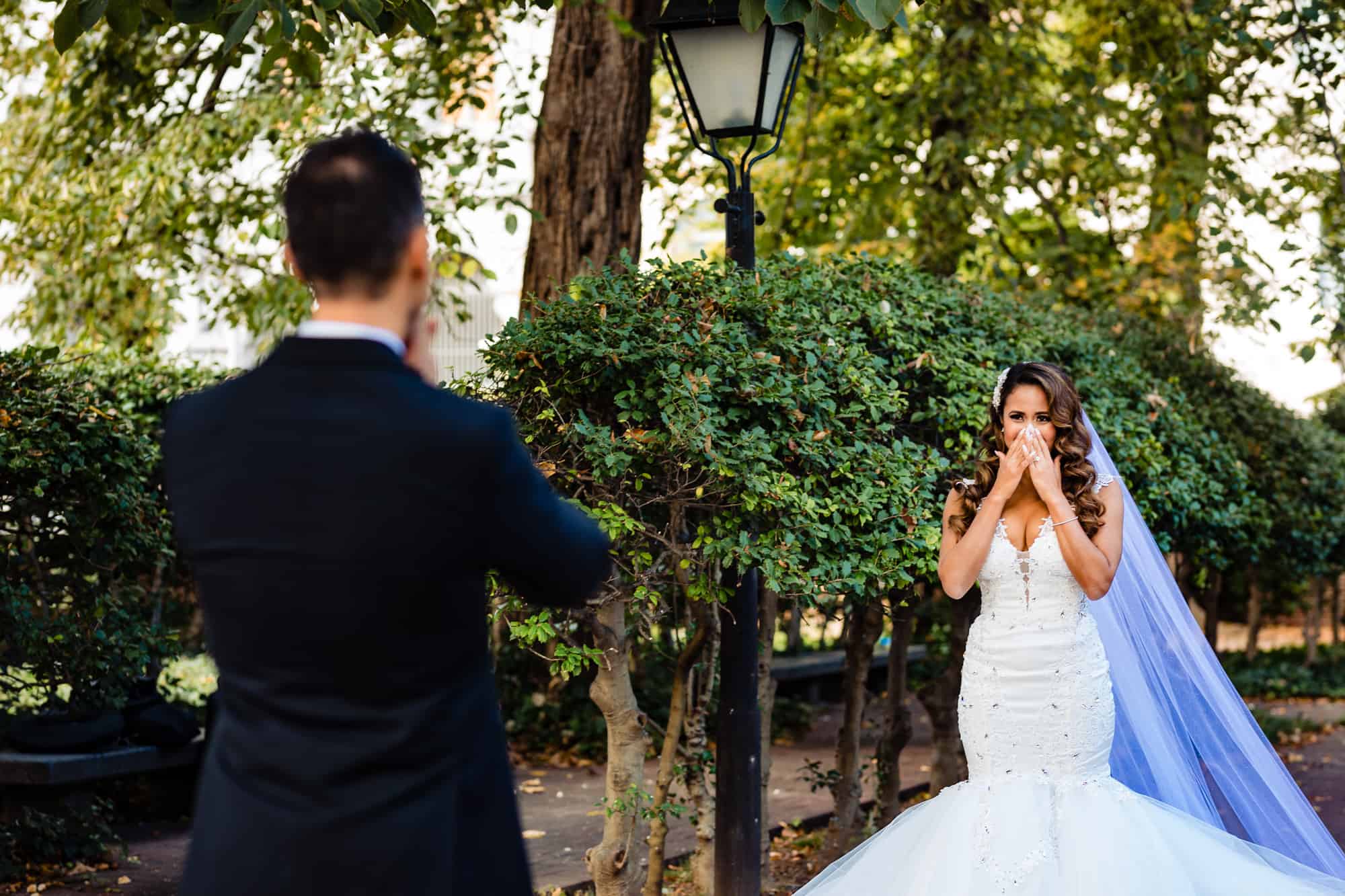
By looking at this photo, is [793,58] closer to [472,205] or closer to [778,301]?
[778,301]

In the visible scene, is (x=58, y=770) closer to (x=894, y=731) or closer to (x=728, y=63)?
(x=894, y=731)

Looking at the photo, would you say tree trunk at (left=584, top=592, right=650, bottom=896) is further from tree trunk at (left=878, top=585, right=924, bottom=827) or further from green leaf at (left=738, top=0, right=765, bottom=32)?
tree trunk at (left=878, top=585, right=924, bottom=827)

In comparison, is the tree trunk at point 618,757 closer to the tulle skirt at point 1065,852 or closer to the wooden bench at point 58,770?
the tulle skirt at point 1065,852

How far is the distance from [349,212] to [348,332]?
17 cm

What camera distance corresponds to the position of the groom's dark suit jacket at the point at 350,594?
72.1 inches

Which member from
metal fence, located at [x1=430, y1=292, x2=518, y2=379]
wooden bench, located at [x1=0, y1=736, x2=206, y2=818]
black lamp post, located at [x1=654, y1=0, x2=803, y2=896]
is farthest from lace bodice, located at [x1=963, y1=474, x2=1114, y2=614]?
metal fence, located at [x1=430, y1=292, x2=518, y2=379]

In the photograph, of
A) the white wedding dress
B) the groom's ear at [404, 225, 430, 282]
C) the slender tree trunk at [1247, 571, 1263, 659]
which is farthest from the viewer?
the slender tree trunk at [1247, 571, 1263, 659]

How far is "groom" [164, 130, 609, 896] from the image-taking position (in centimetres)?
183

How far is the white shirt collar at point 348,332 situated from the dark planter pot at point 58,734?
19.4 feet

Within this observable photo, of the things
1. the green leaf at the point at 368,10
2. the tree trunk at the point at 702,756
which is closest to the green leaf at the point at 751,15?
the green leaf at the point at 368,10

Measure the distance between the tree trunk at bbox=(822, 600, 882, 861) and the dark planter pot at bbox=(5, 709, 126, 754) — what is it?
3.89 meters

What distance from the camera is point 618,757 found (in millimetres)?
4859

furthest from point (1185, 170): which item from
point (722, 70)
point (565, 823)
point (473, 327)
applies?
point (473, 327)

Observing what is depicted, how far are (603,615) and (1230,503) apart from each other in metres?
4.86
